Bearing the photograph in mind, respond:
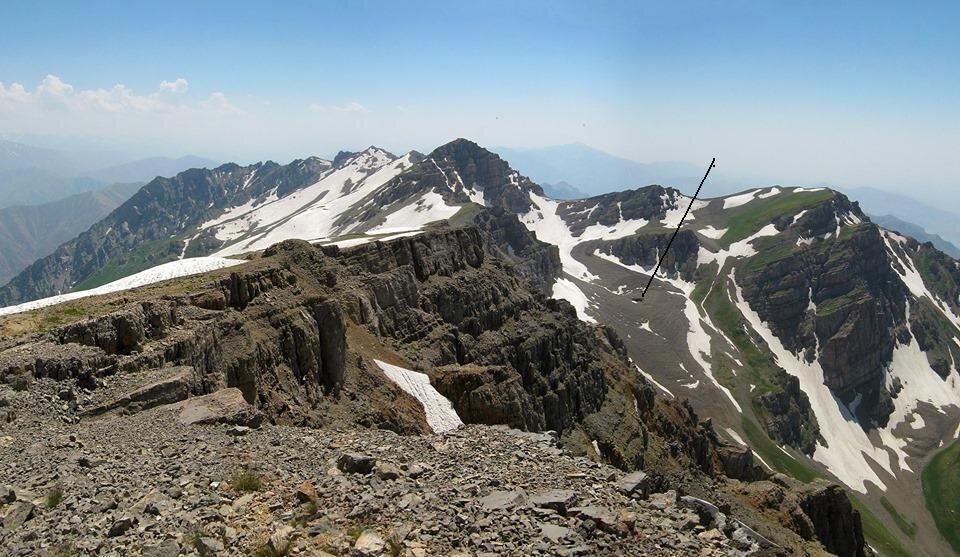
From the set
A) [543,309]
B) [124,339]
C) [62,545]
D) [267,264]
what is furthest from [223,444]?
[543,309]

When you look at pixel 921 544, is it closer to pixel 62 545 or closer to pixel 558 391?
pixel 558 391

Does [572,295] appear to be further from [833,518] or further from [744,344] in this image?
[833,518]

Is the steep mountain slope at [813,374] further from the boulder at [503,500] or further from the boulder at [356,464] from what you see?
the boulder at [503,500]

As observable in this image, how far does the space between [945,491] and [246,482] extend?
6580 inches

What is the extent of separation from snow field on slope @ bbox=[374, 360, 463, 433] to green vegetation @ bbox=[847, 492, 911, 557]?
87089 mm

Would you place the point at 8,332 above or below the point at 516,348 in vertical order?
above

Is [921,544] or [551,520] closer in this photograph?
[551,520]

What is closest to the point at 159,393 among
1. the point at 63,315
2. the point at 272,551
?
the point at 63,315

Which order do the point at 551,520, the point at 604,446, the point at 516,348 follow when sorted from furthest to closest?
the point at 516,348 → the point at 604,446 → the point at 551,520

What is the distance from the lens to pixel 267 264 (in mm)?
44688

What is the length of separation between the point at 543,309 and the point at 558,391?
16.7 meters

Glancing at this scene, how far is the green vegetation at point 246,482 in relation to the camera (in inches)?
595

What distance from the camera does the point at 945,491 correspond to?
5202 inches

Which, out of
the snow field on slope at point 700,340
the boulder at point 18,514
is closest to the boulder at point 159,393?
the boulder at point 18,514
